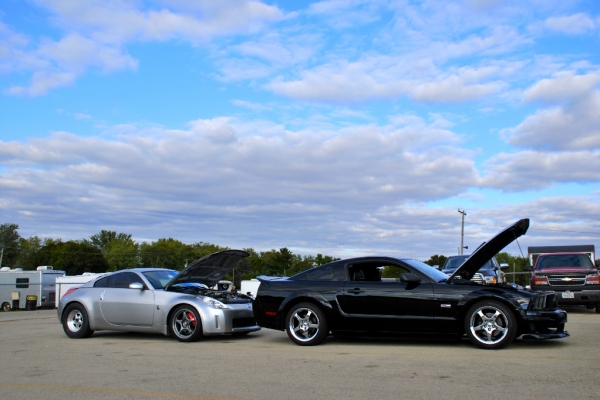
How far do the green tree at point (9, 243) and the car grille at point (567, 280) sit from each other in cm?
12954

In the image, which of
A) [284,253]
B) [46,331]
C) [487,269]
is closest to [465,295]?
[46,331]

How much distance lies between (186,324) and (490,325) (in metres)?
5.01

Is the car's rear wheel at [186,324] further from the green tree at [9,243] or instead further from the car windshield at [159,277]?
the green tree at [9,243]

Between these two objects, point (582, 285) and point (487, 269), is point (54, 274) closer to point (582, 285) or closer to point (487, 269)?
point (487, 269)

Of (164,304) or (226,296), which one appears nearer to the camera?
(164,304)

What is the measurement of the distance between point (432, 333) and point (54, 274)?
3159 centimetres

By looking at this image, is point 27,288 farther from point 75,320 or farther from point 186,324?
point 186,324

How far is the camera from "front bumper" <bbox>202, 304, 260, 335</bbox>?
34.1ft

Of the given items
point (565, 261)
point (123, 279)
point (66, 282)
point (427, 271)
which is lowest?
point (66, 282)

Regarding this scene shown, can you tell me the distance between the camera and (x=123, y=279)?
11531mm

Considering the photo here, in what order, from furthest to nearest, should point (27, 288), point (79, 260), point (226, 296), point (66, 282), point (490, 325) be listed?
point (79, 260)
point (27, 288)
point (66, 282)
point (226, 296)
point (490, 325)

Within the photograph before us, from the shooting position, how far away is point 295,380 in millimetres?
6738

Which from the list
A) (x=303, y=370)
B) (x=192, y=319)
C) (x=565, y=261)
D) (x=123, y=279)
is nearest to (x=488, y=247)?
(x=303, y=370)

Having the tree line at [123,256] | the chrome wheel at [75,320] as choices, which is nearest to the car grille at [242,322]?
the chrome wheel at [75,320]
